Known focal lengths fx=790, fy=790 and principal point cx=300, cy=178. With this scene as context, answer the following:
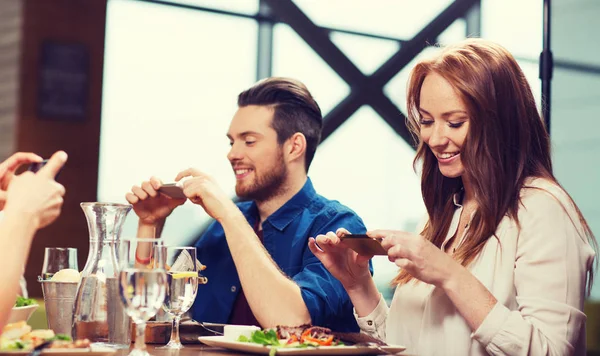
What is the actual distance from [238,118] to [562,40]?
2.37 meters

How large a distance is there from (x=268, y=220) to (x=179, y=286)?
119cm

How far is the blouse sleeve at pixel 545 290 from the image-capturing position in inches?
68.3

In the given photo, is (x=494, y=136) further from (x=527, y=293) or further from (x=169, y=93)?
(x=169, y=93)

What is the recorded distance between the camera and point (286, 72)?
445 cm

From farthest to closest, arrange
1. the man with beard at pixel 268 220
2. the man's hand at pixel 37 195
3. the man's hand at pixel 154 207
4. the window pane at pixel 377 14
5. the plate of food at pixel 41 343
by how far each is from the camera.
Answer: the window pane at pixel 377 14, the man's hand at pixel 154 207, the man with beard at pixel 268 220, the man's hand at pixel 37 195, the plate of food at pixel 41 343

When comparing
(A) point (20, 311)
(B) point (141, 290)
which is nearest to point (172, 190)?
(A) point (20, 311)

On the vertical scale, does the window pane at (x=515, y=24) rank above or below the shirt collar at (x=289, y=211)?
above

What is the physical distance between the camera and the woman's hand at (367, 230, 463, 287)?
1773 mm

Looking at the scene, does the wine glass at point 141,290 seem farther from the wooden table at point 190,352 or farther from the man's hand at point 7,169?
the man's hand at point 7,169

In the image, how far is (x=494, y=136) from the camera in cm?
197

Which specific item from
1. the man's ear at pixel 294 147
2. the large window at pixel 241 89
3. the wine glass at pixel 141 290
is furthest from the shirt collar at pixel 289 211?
the wine glass at pixel 141 290

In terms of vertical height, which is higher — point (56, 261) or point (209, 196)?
point (209, 196)

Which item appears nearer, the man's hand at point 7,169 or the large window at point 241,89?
the man's hand at point 7,169

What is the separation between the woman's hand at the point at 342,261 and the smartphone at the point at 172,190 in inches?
24.6
